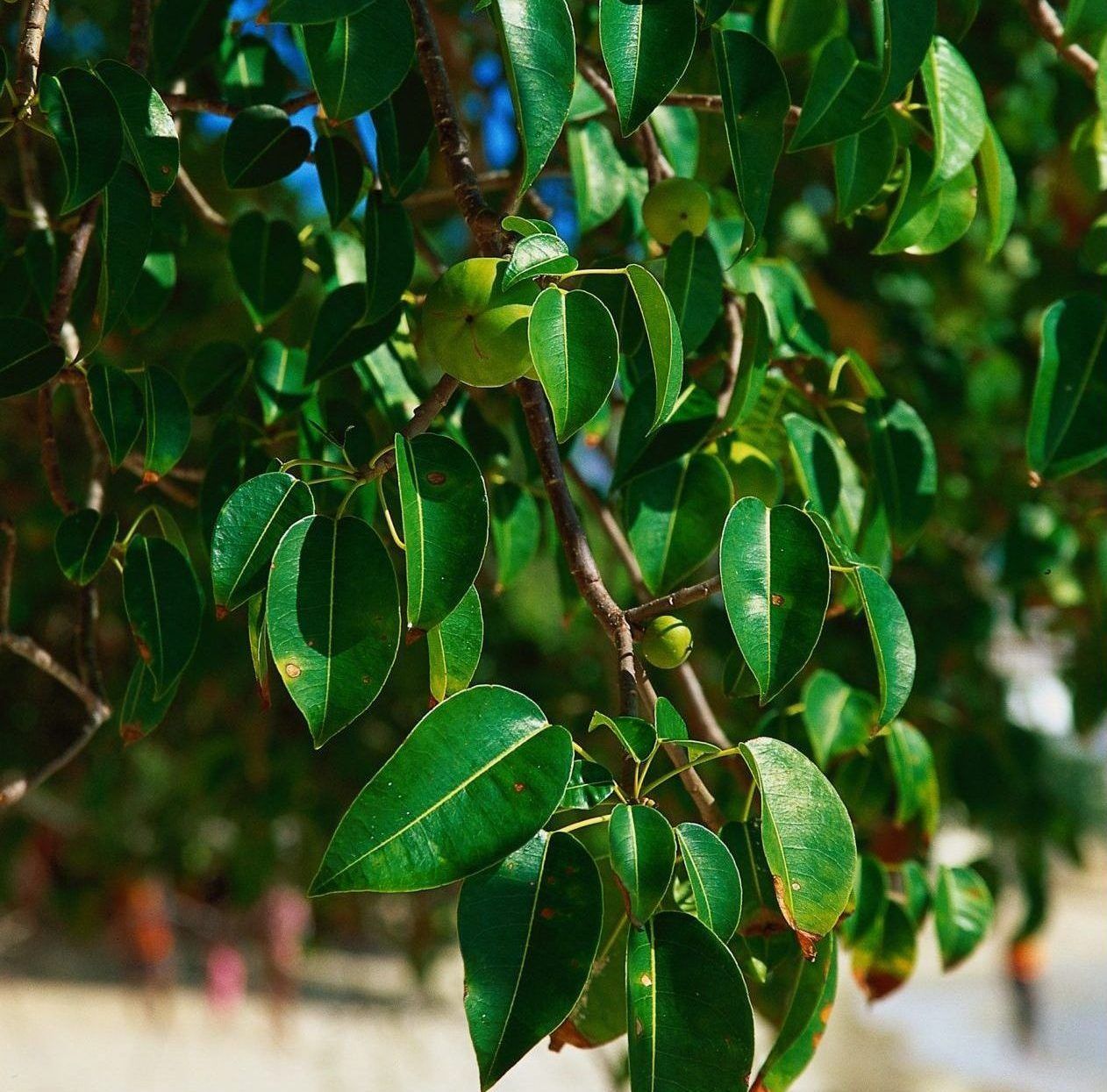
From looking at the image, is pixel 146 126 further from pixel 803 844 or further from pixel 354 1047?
pixel 354 1047

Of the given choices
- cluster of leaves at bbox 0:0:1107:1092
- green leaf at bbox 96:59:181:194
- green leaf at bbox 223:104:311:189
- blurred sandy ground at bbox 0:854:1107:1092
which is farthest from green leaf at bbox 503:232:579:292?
blurred sandy ground at bbox 0:854:1107:1092

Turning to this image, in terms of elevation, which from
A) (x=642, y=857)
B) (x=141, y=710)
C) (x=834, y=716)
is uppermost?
(x=642, y=857)

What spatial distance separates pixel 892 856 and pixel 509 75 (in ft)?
3.35

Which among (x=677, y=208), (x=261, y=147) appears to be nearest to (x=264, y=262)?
(x=261, y=147)

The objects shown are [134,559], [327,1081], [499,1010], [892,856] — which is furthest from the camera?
[327,1081]

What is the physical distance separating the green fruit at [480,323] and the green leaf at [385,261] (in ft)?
0.48

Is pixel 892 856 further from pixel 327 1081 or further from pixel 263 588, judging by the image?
pixel 327 1081

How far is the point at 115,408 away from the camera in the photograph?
752 mm

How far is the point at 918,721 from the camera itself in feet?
5.82

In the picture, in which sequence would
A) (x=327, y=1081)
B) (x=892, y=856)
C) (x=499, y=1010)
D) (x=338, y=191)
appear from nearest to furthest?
(x=499, y=1010) < (x=338, y=191) < (x=892, y=856) < (x=327, y=1081)

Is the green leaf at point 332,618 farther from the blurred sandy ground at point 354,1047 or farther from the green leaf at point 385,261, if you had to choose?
the blurred sandy ground at point 354,1047

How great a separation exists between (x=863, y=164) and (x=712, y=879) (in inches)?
18.4

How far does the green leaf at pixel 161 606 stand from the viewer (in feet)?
2.35

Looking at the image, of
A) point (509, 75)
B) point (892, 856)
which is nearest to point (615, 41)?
point (509, 75)
